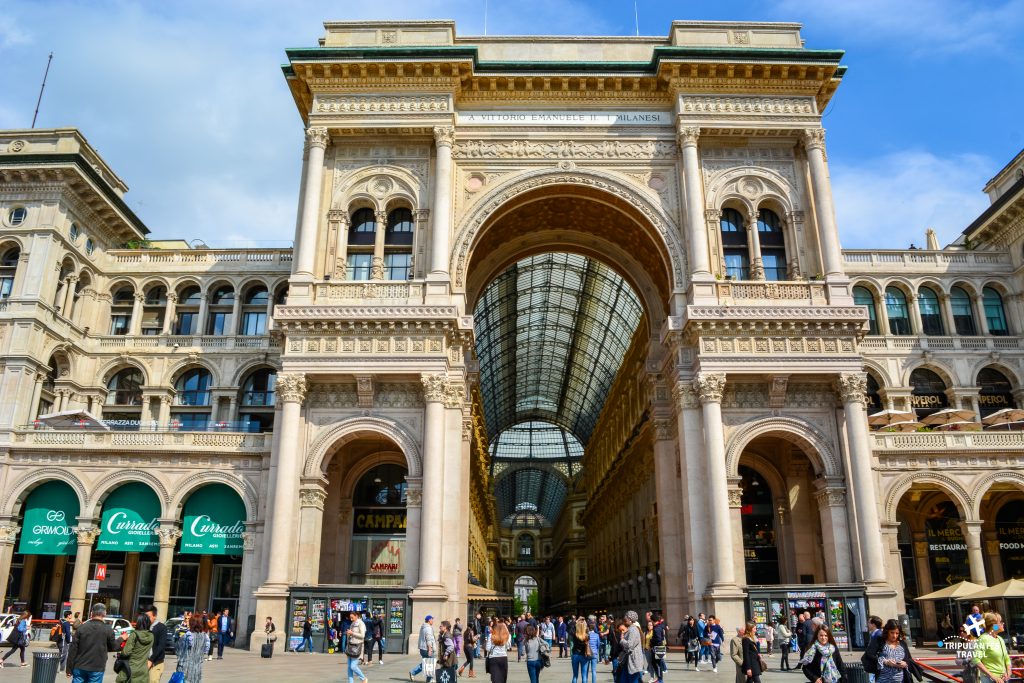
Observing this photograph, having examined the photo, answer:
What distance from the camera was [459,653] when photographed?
25641 mm

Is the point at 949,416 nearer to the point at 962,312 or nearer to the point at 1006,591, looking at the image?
the point at 962,312

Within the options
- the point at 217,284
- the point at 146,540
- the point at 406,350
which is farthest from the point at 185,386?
the point at 406,350

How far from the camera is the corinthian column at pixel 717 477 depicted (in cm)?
2920

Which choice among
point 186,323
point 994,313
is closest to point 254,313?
point 186,323

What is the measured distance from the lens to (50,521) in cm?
3597

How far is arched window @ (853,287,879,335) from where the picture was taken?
4341 centimetres

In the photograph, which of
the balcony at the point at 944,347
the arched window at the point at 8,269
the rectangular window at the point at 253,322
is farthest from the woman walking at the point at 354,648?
the balcony at the point at 944,347

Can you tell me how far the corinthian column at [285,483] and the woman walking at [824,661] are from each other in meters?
20.6

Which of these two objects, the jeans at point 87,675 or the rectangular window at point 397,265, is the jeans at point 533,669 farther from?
the rectangular window at point 397,265

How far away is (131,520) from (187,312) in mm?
13027

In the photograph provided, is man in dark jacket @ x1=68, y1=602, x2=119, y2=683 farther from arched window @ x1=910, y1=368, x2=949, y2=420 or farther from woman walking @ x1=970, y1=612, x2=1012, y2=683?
arched window @ x1=910, y1=368, x2=949, y2=420

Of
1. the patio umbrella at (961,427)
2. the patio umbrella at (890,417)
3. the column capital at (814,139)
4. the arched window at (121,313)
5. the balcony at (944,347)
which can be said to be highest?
the column capital at (814,139)

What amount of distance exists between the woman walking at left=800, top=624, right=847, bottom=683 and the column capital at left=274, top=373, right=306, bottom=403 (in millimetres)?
22266

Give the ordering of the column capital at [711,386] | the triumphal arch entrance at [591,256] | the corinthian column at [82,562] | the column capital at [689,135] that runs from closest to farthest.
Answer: the triumphal arch entrance at [591,256] → the column capital at [711,386] → the corinthian column at [82,562] → the column capital at [689,135]
